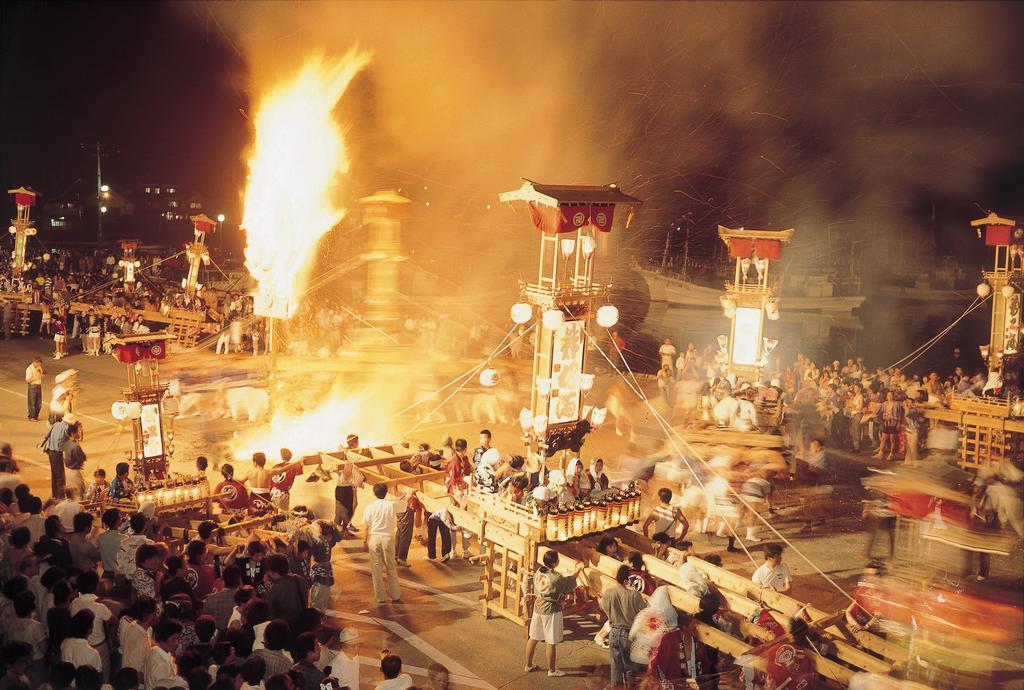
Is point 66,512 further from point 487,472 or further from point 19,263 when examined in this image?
point 19,263

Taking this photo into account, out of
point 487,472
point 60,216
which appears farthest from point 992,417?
point 60,216

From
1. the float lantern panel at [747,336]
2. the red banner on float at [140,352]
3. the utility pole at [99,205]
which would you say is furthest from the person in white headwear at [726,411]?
the utility pole at [99,205]

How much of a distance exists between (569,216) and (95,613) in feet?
22.1

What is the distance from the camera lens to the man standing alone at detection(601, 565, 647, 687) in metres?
7.24

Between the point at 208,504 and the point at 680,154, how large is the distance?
1874cm

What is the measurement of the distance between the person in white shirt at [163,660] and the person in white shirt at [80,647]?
0.32 metres

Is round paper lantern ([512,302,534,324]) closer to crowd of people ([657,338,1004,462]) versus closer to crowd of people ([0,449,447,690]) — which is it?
crowd of people ([0,449,447,690])

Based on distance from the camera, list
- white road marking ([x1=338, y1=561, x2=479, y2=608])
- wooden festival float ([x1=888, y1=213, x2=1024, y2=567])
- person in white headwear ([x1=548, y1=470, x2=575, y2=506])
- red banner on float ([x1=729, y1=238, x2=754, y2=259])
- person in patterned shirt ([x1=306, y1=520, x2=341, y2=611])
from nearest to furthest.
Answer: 1. person in patterned shirt ([x1=306, y1=520, x2=341, y2=611])
2. person in white headwear ([x1=548, y1=470, x2=575, y2=506])
3. white road marking ([x1=338, y1=561, x2=479, y2=608])
4. wooden festival float ([x1=888, y1=213, x2=1024, y2=567])
5. red banner on float ([x1=729, y1=238, x2=754, y2=259])

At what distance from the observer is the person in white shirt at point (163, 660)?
523cm

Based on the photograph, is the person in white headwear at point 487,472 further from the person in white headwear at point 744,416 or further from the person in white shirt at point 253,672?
the person in white headwear at point 744,416

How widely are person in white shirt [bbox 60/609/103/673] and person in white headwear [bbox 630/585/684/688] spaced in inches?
159

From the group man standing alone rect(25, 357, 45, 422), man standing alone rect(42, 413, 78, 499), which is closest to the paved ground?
man standing alone rect(25, 357, 45, 422)

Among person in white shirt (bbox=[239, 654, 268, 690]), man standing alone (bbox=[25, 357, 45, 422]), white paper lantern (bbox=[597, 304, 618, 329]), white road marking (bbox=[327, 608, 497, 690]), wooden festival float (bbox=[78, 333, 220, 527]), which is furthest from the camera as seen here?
man standing alone (bbox=[25, 357, 45, 422])

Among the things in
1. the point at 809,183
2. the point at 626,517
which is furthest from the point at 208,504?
the point at 809,183
